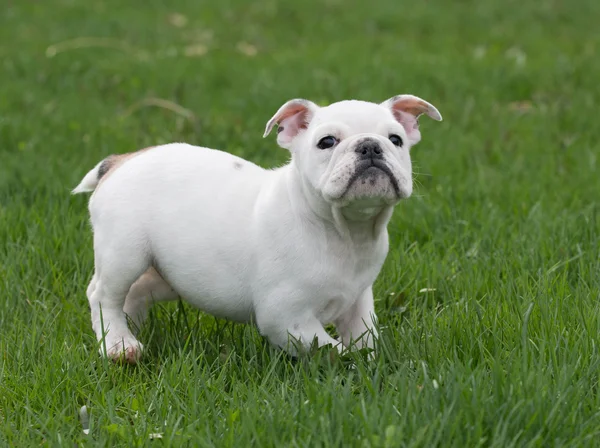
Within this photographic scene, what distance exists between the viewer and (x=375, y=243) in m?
3.42

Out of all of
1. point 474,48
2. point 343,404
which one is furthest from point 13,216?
point 474,48

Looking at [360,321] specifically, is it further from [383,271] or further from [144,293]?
[144,293]

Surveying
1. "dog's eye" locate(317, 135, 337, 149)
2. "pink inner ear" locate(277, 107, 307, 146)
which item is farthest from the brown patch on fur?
"dog's eye" locate(317, 135, 337, 149)

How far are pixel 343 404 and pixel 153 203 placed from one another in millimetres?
1267

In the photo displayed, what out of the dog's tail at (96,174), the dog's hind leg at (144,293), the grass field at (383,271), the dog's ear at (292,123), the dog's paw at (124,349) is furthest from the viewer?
the dog's tail at (96,174)

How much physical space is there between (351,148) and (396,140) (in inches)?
9.7

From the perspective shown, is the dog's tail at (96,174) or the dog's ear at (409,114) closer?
the dog's ear at (409,114)

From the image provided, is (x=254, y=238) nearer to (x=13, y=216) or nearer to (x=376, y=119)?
(x=376, y=119)

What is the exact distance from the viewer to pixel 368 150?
310 cm

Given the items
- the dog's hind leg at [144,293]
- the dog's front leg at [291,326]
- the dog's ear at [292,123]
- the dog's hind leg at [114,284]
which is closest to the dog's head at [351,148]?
the dog's ear at [292,123]

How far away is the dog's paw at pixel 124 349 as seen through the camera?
11.2 feet

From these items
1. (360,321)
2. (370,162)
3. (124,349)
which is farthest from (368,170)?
(124,349)

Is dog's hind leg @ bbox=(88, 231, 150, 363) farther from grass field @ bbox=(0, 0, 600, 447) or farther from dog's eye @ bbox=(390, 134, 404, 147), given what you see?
dog's eye @ bbox=(390, 134, 404, 147)

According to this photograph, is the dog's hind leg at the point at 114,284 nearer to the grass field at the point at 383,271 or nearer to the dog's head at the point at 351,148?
the grass field at the point at 383,271
